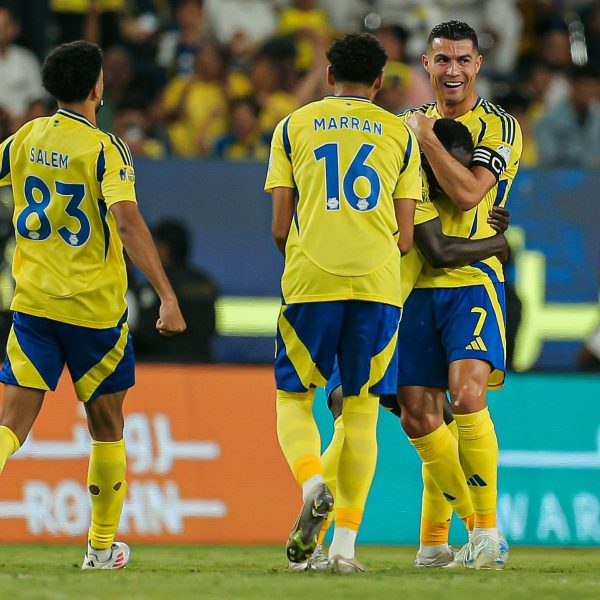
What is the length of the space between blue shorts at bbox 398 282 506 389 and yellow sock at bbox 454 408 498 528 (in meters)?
0.30

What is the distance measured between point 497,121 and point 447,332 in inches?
42.6

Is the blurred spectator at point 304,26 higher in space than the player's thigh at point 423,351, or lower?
higher

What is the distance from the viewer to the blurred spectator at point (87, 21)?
13.6 metres

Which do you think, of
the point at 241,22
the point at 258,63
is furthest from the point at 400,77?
the point at 241,22

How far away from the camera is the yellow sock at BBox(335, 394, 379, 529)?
20.6 feet

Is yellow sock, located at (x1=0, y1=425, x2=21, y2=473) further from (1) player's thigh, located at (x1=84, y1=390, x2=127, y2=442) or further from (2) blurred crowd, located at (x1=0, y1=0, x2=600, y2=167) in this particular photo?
(2) blurred crowd, located at (x1=0, y1=0, x2=600, y2=167)

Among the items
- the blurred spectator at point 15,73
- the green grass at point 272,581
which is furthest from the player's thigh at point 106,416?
the blurred spectator at point 15,73

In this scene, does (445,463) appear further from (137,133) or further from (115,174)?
(137,133)

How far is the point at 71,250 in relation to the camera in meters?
6.51

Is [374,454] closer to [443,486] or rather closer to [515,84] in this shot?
[443,486]

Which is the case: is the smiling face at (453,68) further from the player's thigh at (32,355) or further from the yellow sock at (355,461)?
the player's thigh at (32,355)

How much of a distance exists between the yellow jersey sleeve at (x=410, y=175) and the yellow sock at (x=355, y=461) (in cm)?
92

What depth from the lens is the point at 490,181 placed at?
696cm

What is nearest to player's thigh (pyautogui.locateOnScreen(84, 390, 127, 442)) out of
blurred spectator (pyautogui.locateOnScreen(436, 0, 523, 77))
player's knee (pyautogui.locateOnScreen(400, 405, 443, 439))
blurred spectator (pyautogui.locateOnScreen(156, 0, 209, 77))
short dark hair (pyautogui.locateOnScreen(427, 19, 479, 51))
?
player's knee (pyautogui.locateOnScreen(400, 405, 443, 439))
